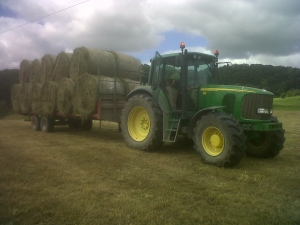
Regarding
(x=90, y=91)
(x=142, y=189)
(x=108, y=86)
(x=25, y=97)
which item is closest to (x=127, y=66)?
(x=108, y=86)

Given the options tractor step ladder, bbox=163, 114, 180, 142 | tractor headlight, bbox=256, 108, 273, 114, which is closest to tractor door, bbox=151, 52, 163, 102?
tractor step ladder, bbox=163, 114, 180, 142

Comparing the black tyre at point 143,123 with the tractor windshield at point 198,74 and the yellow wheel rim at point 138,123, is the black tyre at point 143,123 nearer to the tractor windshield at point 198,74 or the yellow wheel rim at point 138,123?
the yellow wheel rim at point 138,123

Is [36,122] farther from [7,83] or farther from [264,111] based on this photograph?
[7,83]

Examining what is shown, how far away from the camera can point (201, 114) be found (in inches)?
262

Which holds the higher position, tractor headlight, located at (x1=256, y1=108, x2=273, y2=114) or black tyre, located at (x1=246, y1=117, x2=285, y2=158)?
Result: tractor headlight, located at (x1=256, y1=108, x2=273, y2=114)

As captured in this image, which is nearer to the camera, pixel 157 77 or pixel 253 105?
pixel 253 105

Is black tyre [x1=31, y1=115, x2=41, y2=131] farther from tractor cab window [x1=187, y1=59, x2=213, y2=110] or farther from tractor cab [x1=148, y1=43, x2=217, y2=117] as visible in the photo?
tractor cab window [x1=187, y1=59, x2=213, y2=110]

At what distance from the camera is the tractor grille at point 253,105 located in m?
6.38

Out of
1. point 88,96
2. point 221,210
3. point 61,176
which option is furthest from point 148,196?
point 88,96

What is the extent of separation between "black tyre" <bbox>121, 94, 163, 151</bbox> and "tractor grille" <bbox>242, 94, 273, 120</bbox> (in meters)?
1.96

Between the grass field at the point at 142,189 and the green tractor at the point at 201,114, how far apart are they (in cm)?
38

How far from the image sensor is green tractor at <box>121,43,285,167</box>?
606 cm

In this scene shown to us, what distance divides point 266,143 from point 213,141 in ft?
4.75

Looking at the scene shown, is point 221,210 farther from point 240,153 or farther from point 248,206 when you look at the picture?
point 240,153
